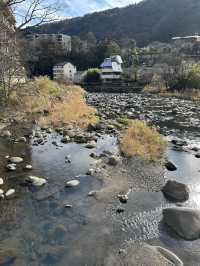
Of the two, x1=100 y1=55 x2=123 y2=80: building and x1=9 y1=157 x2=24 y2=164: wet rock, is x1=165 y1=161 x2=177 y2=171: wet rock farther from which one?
x1=100 y1=55 x2=123 y2=80: building

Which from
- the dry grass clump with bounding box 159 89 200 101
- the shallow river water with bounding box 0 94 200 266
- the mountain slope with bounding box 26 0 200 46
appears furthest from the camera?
the mountain slope with bounding box 26 0 200 46

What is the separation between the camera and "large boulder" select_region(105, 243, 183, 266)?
673 cm

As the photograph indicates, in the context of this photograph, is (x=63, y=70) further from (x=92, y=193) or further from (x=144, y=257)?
(x=144, y=257)

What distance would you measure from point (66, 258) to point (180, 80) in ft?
144

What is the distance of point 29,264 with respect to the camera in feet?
21.6

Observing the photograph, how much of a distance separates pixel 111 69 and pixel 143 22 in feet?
235

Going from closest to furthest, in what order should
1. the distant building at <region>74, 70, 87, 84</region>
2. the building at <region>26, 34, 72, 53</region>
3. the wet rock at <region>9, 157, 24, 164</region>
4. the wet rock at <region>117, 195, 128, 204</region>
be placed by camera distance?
1. the wet rock at <region>117, 195, 128, 204</region>
2. the wet rock at <region>9, 157, 24, 164</region>
3. the distant building at <region>74, 70, 87, 84</region>
4. the building at <region>26, 34, 72, 53</region>

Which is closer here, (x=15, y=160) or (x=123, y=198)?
(x=123, y=198)

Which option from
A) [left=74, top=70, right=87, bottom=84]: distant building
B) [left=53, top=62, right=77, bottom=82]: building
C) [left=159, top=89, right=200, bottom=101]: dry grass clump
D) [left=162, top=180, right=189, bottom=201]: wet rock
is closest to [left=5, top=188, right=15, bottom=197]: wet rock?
[left=162, top=180, right=189, bottom=201]: wet rock

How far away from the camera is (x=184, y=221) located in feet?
26.7

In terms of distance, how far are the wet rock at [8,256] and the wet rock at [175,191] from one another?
16.3 ft

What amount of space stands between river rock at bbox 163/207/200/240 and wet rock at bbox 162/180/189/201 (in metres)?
1.31

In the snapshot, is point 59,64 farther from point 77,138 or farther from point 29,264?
point 29,264

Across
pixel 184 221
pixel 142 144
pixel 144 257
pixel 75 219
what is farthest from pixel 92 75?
pixel 144 257
